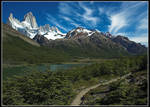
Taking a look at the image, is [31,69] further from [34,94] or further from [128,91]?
[128,91]

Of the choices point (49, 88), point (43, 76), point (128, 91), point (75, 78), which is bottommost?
point (75, 78)

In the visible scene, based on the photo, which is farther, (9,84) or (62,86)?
(62,86)

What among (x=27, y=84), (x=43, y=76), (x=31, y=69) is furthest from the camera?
(x=31, y=69)

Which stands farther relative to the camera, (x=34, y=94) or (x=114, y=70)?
(x=114, y=70)

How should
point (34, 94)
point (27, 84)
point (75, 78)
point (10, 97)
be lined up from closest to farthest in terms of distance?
point (10, 97) < point (34, 94) < point (27, 84) < point (75, 78)

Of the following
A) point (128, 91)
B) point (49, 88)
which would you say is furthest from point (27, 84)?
point (128, 91)

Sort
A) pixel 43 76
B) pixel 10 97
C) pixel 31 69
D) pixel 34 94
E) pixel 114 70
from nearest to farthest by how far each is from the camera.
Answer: pixel 10 97
pixel 34 94
pixel 43 76
pixel 31 69
pixel 114 70

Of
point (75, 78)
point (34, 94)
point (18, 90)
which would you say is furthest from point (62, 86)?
point (75, 78)

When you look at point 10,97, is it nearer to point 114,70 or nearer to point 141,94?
point 141,94

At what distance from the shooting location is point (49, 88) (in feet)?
33.7

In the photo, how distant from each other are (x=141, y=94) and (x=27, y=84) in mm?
9513

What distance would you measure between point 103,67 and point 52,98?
131ft

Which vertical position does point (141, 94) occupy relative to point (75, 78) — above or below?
above

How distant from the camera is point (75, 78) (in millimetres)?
39625
